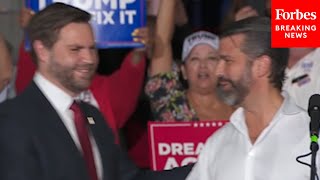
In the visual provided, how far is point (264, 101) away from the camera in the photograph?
462 centimetres

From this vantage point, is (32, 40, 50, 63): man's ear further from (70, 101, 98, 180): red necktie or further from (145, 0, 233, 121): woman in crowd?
(145, 0, 233, 121): woman in crowd

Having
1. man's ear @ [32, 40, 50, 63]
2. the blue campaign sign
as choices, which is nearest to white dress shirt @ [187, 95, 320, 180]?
man's ear @ [32, 40, 50, 63]

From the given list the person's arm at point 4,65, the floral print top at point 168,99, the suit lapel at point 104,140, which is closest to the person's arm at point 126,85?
the floral print top at point 168,99

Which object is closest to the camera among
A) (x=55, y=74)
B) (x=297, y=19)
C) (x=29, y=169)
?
(x=29, y=169)

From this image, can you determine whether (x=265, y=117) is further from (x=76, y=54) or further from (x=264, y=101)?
(x=76, y=54)

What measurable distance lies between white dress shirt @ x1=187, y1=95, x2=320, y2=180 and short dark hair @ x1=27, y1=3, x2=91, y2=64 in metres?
0.80

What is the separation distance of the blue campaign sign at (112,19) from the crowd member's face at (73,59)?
81 centimetres

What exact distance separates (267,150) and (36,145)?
0.93 metres

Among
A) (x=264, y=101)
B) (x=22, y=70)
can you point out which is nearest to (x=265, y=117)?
(x=264, y=101)

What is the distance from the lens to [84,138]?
4570 millimetres

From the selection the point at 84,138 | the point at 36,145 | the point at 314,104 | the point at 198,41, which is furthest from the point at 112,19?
the point at 314,104

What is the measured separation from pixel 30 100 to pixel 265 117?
958 mm

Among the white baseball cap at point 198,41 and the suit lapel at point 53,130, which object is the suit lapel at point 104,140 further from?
the white baseball cap at point 198,41

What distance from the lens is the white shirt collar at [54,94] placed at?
14.9ft
